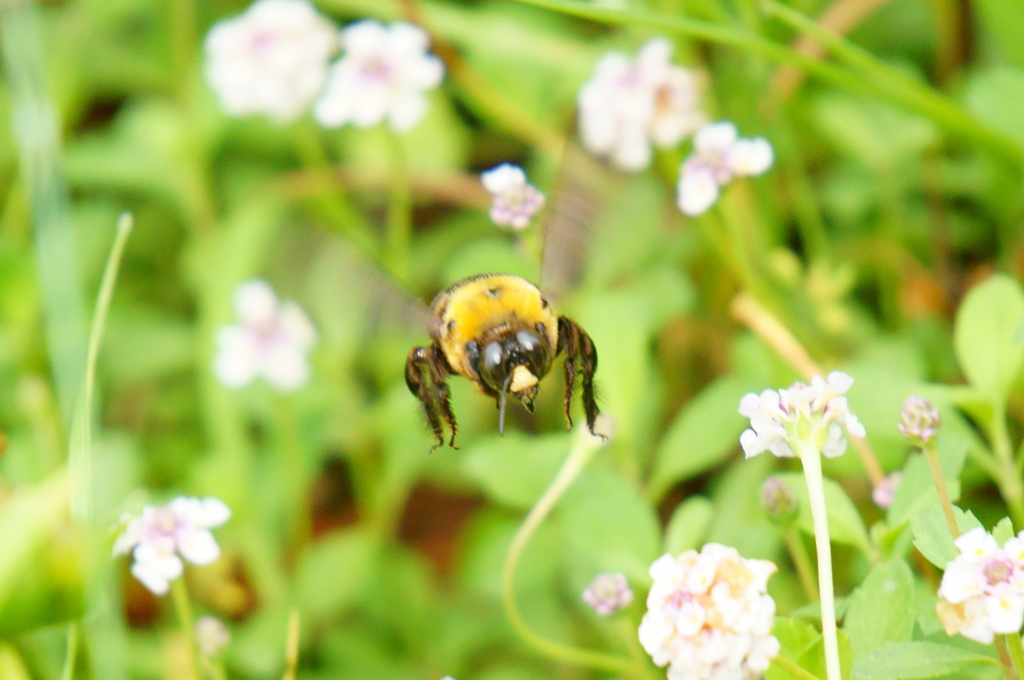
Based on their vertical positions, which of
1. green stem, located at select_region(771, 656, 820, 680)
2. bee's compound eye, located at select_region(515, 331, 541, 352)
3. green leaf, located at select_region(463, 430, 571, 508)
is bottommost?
green leaf, located at select_region(463, 430, 571, 508)

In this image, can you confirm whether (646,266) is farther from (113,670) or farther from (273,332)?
(113,670)

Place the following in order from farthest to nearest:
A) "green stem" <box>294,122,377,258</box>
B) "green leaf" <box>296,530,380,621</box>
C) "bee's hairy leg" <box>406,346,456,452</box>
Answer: "green stem" <box>294,122,377,258</box>, "green leaf" <box>296,530,380,621</box>, "bee's hairy leg" <box>406,346,456,452</box>

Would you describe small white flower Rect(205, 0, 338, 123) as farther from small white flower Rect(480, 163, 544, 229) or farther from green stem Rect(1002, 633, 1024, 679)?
green stem Rect(1002, 633, 1024, 679)

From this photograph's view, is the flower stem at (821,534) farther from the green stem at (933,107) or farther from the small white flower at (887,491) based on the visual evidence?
the green stem at (933,107)

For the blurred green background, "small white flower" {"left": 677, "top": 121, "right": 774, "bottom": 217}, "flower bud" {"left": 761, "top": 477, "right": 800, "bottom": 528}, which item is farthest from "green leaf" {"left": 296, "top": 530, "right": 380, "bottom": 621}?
"flower bud" {"left": 761, "top": 477, "right": 800, "bottom": 528}

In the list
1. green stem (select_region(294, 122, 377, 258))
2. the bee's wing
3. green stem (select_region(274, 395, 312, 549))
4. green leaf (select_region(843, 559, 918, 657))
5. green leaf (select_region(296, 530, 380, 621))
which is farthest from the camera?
green stem (select_region(294, 122, 377, 258))

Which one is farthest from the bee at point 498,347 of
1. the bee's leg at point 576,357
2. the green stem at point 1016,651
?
the green stem at point 1016,651

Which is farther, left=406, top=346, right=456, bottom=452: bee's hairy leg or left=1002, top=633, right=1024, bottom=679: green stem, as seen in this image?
left=406, top=346, right=456, bottom=452: bee's hairy leg

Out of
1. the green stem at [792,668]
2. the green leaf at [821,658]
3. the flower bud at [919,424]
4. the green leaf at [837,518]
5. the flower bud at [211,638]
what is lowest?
the flower bud at [211,638]
